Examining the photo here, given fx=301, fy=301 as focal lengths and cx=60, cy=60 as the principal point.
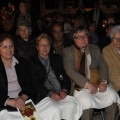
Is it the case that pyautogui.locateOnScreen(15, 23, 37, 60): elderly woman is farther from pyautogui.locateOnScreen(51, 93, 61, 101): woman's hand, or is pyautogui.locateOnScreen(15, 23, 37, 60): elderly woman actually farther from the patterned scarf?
pyautogui.locateOnScreen(51, 93, 61, 101): woman's hand

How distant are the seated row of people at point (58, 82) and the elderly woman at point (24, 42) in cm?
66

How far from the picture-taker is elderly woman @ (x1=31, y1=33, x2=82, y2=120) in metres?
3.79

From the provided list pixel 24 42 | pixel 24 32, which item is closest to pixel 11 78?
pixel 24 42

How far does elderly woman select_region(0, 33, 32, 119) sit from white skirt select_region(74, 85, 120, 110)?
0.70 metres

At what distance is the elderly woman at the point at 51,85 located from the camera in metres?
3.79

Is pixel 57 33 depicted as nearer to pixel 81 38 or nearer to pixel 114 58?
pixel 81 38

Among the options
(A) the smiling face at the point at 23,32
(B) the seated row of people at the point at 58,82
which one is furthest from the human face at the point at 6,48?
(A) the smiling face at the point at 23,32

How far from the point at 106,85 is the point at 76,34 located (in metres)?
0.85

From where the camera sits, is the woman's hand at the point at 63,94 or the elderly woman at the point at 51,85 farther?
the woman's hand at the point at 63,94

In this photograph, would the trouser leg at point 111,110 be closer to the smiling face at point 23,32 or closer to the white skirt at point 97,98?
the white skirt at point 97,98

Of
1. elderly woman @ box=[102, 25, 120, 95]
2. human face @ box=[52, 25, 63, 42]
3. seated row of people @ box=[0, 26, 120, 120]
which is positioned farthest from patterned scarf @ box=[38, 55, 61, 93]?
human face @ box=[52, 25, 63, 42]

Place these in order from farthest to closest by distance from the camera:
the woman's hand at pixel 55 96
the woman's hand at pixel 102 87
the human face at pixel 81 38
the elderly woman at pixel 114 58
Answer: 1. the elderly woman at pixel 114 58
2. the human face at pixel 81 38
3. the woman's hand at pixel 102 87
4. the woman's hand at pixel 55 96

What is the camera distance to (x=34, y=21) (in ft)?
21.9

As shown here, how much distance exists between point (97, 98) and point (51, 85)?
0.68m
